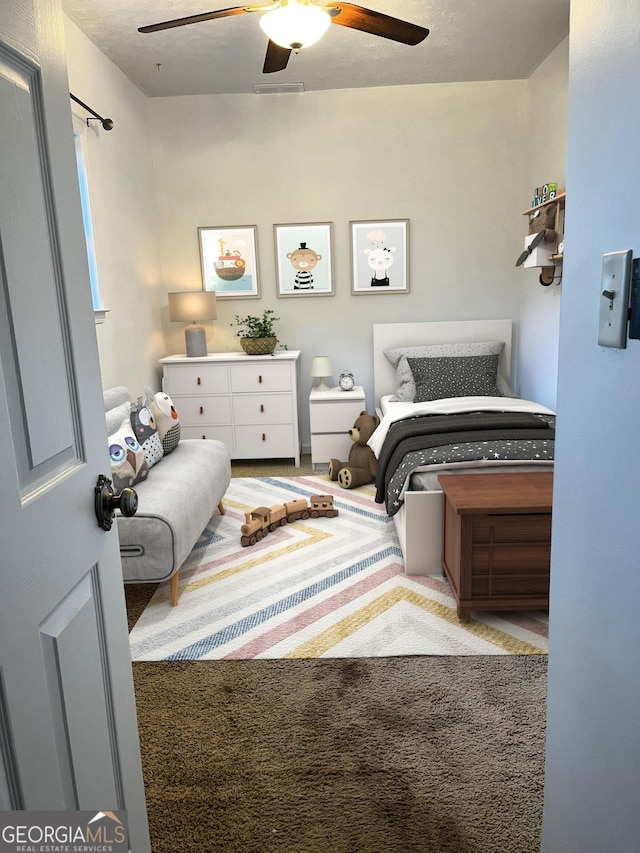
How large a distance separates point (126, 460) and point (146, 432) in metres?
0.41

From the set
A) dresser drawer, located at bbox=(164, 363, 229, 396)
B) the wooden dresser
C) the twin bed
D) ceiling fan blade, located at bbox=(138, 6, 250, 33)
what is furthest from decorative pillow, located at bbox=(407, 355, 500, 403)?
ceiling fan blade, located at bbox=(138, 6, 250, 33)

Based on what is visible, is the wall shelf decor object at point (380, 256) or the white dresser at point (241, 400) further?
the wall shelf decor object at point (380, 256)

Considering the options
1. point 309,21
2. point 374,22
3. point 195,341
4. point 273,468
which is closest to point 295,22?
point 309,21

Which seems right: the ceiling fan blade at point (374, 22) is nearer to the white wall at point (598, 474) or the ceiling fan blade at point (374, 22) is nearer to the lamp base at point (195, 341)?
the white wall at point (598, 474)

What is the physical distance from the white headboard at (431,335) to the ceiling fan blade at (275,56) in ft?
7.35

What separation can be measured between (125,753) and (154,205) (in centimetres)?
448

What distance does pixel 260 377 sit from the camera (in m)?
4.63

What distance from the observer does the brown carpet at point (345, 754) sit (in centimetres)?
151

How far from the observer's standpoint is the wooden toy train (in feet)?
10.8

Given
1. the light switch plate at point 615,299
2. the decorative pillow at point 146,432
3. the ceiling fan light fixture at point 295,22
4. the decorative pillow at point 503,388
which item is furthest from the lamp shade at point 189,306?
the light switch plate at point 615,299

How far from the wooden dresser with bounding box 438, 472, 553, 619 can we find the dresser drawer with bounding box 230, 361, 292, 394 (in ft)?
7.76

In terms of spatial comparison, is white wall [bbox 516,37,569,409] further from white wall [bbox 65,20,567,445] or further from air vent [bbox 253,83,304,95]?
air vent [bbox 253,83,304,95]

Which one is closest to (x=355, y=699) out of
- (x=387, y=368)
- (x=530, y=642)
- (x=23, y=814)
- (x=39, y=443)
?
(x=530, y=642)

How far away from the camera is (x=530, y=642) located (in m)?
2.29
